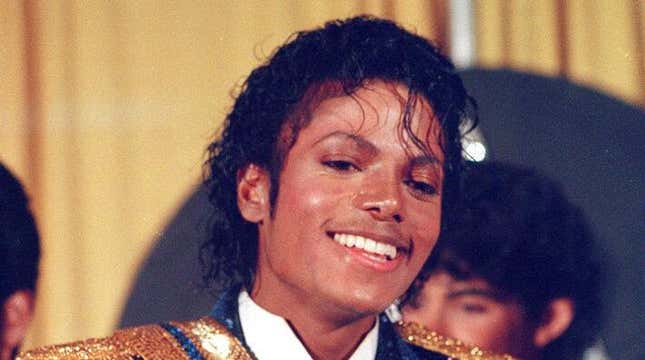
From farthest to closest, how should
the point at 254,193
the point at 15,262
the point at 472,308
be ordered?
the point at 472,308
the point at 15,262
the point at 254,193

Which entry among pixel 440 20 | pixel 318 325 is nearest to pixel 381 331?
pixel 318 325

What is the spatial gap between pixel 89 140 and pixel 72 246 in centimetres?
20

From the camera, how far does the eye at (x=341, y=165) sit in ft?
4.79

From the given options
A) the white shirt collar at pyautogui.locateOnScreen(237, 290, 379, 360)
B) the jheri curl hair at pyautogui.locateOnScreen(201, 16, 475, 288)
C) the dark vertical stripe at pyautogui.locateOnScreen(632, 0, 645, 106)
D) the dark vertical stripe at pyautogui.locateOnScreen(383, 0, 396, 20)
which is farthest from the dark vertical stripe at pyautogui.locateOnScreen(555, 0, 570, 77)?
the white shirt collar at pyautogui.locateOnScreen(237, 290, 379, 360)

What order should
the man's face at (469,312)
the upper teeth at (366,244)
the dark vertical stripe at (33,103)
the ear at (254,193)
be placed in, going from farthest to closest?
1. the dark vertical stripe at (33,103)
2. the man's face at (469,312)
3. the ear at (254,193)
4. the upper teeth at (366,244)

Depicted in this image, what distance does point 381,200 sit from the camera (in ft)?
4.70

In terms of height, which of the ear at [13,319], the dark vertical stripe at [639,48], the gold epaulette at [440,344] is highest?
the dark vertical stripe at [639,48]

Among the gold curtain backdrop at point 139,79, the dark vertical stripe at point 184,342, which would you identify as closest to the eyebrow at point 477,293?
the gold curtain backdrop at point 139,79

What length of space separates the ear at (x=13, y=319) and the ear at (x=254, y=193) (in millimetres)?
356

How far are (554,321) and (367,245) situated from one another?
899 millimetres

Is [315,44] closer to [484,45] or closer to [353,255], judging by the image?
[353,255]

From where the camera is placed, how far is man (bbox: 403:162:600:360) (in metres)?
2.14

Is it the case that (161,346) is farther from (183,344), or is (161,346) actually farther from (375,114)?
(375,114)

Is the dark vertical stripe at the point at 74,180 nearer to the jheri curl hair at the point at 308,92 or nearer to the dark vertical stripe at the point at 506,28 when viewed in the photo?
the jheri curl hair at the point at 308,92
